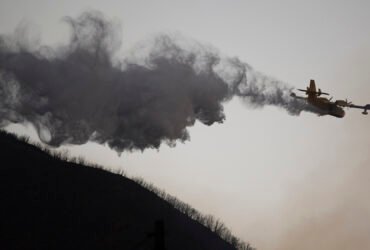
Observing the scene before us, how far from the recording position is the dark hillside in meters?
84.9

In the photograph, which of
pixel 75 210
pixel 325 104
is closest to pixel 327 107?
pixel 325 104

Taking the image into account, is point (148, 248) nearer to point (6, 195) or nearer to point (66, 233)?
point (66, 233)

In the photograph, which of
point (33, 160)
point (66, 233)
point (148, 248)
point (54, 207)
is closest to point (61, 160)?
point (33, 160)

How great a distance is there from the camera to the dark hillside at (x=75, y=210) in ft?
279

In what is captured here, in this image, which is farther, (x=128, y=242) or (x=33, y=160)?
(x=33, y=160)

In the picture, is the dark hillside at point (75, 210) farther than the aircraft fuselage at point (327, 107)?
Yes

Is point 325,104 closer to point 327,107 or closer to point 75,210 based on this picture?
point 327,107

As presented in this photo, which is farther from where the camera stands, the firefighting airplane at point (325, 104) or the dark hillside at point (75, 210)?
the dark hillside at point (75, 210)

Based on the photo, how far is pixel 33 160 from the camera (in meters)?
107

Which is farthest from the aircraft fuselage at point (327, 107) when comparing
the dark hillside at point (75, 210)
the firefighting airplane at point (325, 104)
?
the dark hillside at point (75, 210)

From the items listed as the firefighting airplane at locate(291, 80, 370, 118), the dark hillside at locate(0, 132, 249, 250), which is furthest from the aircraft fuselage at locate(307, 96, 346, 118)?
the dark hillside at locate(0, 132, 249, 250)

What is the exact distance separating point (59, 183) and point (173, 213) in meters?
24.3

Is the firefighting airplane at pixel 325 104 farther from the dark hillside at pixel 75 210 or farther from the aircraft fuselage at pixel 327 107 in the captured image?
the dark hillside at pixel 75 210

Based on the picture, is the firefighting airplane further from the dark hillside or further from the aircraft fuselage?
the dark hillside
